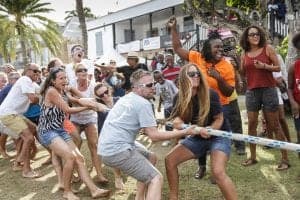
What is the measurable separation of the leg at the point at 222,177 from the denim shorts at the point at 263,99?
5.95 feet

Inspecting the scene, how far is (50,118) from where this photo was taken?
16.9ft

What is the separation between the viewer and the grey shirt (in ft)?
12.5

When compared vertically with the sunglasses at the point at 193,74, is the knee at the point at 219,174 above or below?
below

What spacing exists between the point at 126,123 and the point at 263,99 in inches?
95.4

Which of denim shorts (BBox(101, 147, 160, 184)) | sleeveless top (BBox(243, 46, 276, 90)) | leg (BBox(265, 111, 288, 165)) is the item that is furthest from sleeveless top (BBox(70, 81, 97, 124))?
leg (BBox(265, 111, 288, 165))

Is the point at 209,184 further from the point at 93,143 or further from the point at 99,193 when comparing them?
the point at 93,143

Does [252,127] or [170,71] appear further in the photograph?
[170,71]

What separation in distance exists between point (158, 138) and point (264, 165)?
8.86 feet

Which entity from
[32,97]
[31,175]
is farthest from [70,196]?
[32,97]

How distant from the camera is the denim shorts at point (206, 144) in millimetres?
4125

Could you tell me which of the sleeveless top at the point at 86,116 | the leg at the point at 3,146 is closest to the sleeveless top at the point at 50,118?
the sleeveless top at the point at 86,116

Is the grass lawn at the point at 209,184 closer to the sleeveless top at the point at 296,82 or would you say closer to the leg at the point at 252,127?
the leg at the point at 252,127

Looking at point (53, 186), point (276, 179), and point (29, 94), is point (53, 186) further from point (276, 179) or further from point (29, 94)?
point (276, 179)

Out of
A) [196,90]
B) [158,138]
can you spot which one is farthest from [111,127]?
[196,90]
